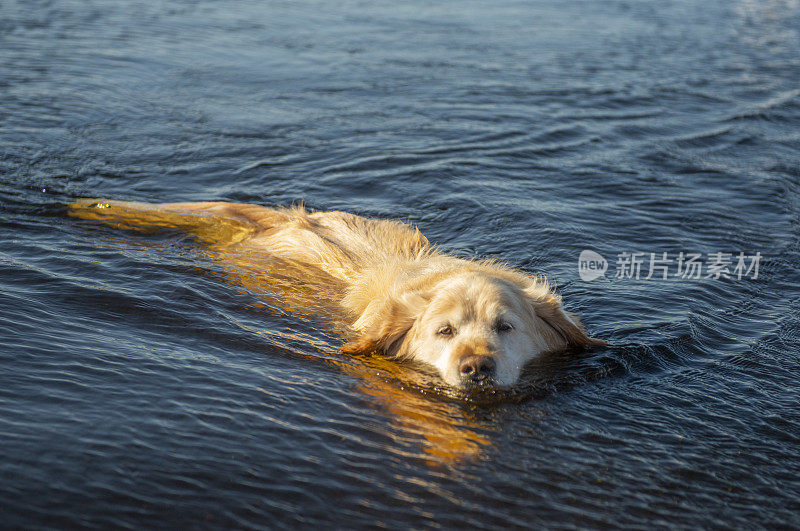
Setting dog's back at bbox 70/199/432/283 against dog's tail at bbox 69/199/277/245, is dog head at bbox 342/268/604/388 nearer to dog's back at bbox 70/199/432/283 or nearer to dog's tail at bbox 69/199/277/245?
dog's back at bbox 70/199/432/283

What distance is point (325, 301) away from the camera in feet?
24.1

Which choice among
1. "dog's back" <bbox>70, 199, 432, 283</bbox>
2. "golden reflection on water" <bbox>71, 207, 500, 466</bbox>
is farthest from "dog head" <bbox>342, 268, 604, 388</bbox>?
"dog's back" <bbox>70, 199, 432, 283</bbox>

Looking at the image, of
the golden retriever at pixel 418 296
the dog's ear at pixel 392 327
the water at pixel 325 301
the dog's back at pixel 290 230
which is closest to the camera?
the water at pixel 325 301

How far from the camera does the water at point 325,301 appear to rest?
15.2 ft

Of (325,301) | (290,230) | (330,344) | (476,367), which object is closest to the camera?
(476,367)

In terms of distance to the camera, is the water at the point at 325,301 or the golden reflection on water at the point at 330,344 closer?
the water at the point at 325,301

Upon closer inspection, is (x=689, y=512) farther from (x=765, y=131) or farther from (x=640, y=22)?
(x=640, y=22)

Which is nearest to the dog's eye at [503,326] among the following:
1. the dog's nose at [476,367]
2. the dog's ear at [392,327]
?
the dog's nose at [476,367]

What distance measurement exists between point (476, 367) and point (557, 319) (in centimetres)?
108

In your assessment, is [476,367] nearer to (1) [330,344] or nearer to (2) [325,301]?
(1) [330,344]

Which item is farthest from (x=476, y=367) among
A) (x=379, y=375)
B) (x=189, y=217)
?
(x=189, y=217)

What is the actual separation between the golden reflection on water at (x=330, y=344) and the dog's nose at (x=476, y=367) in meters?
0.22

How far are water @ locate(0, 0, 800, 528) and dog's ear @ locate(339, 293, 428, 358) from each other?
0.16 metres

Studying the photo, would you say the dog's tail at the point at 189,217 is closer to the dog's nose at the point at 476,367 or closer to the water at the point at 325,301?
the water at the point at 325,301
